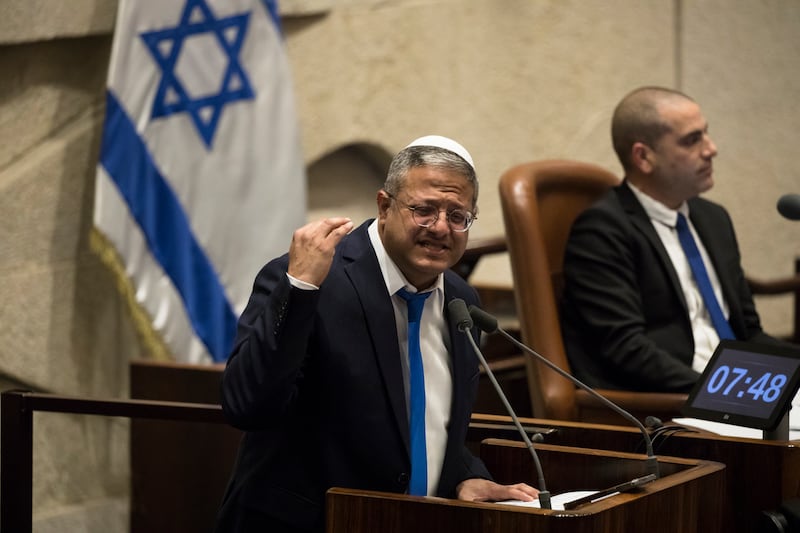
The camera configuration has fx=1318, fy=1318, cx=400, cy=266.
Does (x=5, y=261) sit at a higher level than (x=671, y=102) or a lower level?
lower

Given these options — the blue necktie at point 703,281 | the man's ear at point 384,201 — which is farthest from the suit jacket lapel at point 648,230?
the man's ear at point 384,201

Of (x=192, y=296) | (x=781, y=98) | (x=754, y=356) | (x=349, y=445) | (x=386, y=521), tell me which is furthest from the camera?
(x=781, y=98)

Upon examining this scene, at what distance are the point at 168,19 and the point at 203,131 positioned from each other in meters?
0.40

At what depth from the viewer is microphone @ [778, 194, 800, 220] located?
9.78 feet

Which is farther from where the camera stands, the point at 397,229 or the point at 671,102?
the point at 671,102

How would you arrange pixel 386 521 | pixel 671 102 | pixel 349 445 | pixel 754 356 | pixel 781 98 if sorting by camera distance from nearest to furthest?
pixel 386 521 → pixel 349 445 → pixel 754 356 → pixel 671 102 → pixel 781 98

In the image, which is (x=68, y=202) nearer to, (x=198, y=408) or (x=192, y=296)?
(x=192, y=296)

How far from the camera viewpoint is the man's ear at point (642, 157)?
162 inches

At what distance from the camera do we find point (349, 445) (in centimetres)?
256

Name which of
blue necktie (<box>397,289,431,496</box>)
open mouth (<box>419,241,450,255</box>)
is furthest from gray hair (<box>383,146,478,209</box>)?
blue necktie (<box>397,289,431,496</box>)

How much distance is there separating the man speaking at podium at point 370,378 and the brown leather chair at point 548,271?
104 centimetres

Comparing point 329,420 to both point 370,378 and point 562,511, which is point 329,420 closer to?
point 370,378

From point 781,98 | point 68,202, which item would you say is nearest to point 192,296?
point 68,202

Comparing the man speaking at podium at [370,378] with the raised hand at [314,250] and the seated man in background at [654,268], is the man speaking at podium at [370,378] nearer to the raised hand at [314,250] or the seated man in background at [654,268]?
the raised hand at [314,250]
